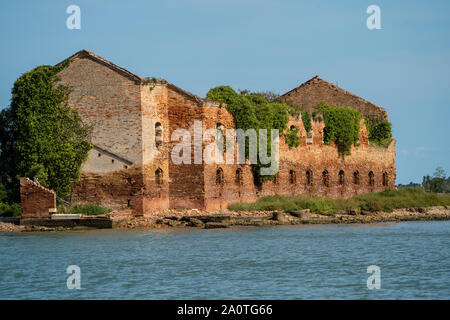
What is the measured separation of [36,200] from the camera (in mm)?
33781

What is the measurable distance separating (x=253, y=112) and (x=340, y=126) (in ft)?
26.5

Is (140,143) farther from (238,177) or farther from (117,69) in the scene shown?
(238,177)

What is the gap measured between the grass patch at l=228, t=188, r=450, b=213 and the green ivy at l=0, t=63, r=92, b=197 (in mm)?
8084

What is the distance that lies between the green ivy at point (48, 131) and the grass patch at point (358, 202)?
8.08 m

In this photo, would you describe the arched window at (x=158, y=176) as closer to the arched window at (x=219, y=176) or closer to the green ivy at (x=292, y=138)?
the arched window at (x=219, y=176)

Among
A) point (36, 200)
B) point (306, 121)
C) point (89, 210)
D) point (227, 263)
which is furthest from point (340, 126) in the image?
point (227, 263)

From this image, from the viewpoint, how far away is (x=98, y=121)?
118ft

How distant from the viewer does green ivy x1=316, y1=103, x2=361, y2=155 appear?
46469 mm

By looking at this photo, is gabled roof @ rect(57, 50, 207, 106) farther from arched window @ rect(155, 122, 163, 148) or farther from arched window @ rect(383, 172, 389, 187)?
arched window @ rect(383, 172, 389, 187)

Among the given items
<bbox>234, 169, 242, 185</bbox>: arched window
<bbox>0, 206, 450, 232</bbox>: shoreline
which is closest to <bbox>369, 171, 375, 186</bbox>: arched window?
<bbox>0, 206, 450, 232</bbox>: shoreline

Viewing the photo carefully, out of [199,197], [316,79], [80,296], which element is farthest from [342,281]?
[316,79]

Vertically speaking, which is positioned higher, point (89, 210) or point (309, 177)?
point (309, 177)

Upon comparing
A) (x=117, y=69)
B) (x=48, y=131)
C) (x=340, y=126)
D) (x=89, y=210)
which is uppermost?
(x=117, y=69)
